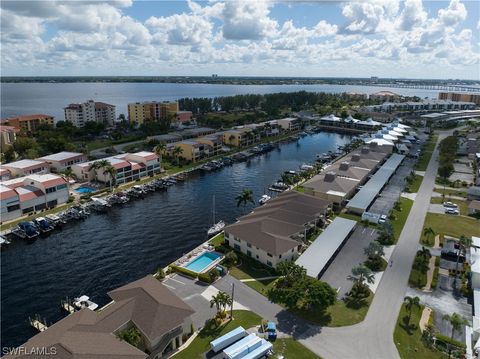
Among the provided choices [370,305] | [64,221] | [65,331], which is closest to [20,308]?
[65,331]

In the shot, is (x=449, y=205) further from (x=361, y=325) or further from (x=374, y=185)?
(x=361, y=325)

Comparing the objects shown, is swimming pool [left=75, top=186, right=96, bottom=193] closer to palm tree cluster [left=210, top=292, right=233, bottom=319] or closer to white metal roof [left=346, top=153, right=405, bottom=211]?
palm tree cluster [left=210, top=292, right=233, bottom=319]

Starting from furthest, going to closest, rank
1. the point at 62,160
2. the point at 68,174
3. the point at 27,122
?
the point at 27,122 → the point at 62,160 → the point at 68,174

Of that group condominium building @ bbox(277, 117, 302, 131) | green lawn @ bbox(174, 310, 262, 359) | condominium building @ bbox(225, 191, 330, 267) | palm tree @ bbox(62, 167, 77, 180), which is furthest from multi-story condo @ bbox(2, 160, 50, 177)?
condominium building @ bbox(277, 117, 302, 131)

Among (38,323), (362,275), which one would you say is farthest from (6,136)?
(362,275)

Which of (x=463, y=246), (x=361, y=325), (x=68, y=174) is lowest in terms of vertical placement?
(x=361, y=325)

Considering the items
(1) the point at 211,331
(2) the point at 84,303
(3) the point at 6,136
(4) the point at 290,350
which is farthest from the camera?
(3) the point at 6,136

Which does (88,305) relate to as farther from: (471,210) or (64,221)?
(471,210)
